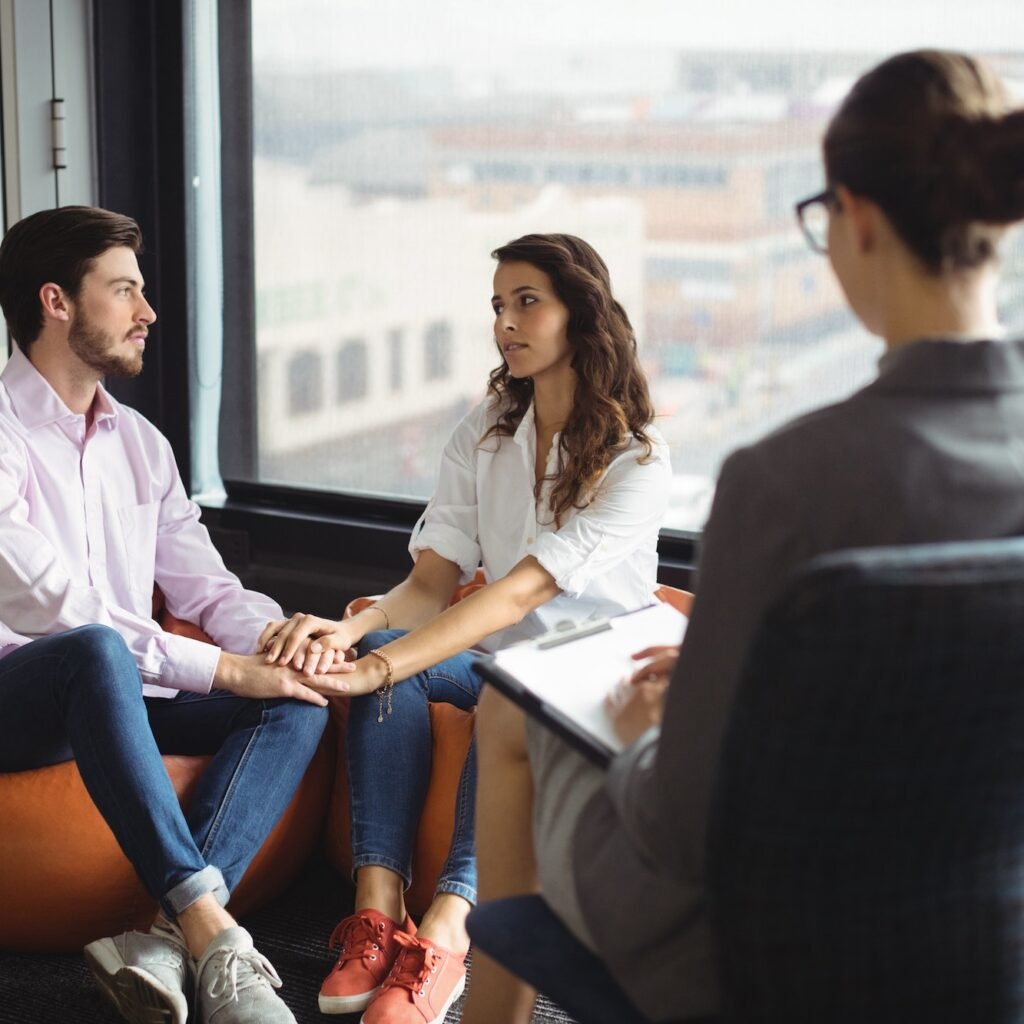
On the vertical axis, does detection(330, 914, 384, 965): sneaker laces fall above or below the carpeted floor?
above

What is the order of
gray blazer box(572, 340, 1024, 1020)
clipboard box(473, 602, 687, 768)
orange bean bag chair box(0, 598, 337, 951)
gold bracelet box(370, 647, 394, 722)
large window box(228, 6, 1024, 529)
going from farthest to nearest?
large window box(228, 6, 1024, 529) < gold bracelet box(370, 647, 394, 722) < orange bean bag chair box(0, 598, 337, 951) < clipboard box(473, 602, 687, 768) < gray blazer box(572, 340, 1024, 1020)

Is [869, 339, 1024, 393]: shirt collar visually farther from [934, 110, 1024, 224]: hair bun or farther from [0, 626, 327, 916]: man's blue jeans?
[0, 626, 327, 916]: man's blue jeans

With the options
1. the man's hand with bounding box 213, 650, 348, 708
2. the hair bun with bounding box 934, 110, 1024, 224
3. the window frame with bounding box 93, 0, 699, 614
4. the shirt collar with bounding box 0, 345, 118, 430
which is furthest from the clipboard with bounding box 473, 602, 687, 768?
the window frame with bounding box 93, 0, 699, 614

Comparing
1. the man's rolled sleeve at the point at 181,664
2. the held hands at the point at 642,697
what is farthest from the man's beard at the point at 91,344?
the held hands at the point at 642,697

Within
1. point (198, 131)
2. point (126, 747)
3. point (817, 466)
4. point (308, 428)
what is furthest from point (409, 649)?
point (198, 131)

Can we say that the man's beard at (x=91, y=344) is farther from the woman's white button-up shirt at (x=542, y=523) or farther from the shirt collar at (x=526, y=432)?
the shirt collar at (x=526, y=432)

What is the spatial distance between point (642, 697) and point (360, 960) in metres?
0.97

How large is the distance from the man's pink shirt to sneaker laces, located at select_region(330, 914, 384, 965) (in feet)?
1.63

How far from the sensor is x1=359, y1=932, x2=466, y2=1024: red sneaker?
1957 mm

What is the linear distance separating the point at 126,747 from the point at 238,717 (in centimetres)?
32

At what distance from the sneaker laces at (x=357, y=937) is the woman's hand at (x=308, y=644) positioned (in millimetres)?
436

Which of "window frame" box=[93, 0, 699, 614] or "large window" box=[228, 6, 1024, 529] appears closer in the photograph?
"large window" box=[228, 6, 1024, 529]

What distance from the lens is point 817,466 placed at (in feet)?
3.39

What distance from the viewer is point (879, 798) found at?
99cm
